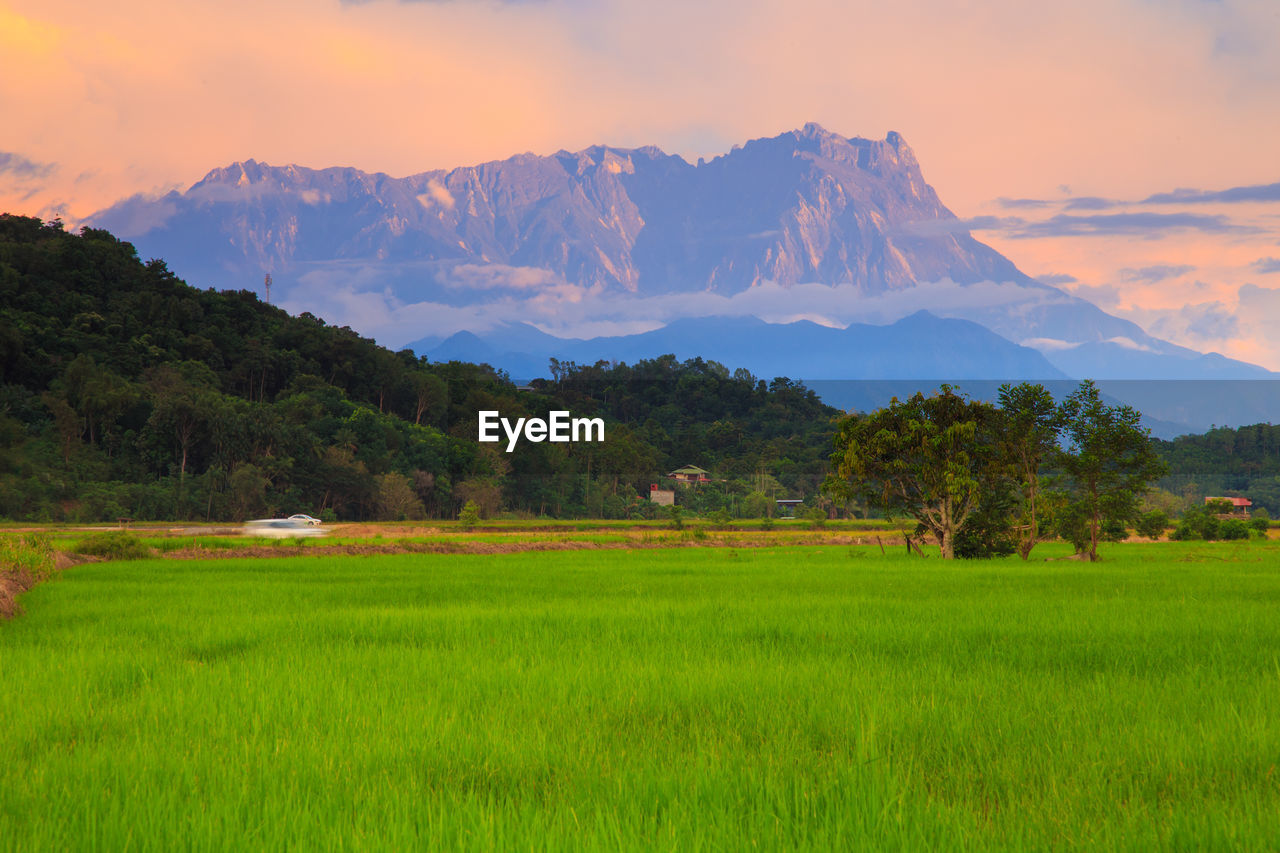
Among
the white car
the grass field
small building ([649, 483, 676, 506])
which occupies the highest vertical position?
small building ([649, 483, 676, 506])

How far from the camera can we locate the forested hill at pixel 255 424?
55.8 m

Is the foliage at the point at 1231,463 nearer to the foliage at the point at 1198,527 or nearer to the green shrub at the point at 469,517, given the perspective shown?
the foliage at the point at 1198,527

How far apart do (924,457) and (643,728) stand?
72.6ft

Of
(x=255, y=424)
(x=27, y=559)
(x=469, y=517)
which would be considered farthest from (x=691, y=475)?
(x=27, y=559)

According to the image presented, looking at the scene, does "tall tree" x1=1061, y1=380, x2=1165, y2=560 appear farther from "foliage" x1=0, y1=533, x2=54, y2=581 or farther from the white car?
the white car

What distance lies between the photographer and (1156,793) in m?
4.32

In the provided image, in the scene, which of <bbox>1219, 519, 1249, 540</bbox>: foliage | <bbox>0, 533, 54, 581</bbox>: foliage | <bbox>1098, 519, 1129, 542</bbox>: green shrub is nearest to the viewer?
<bbox>0, 533, 54, 581</bbox>: foliage

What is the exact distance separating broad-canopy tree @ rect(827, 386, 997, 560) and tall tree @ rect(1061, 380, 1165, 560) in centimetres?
221

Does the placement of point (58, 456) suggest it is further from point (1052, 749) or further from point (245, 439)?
point (1052, 749)

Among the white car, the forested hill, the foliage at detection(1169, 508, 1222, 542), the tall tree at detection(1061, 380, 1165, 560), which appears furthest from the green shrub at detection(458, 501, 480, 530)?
the foliage at detection(1169, 508, 1222, 542)

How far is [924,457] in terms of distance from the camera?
25.9m

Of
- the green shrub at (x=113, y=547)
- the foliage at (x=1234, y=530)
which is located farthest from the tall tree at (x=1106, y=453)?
the green shrub at (x=113, y=547)

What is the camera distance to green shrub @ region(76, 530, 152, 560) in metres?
24.4

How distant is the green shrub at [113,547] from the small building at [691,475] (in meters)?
54.4
